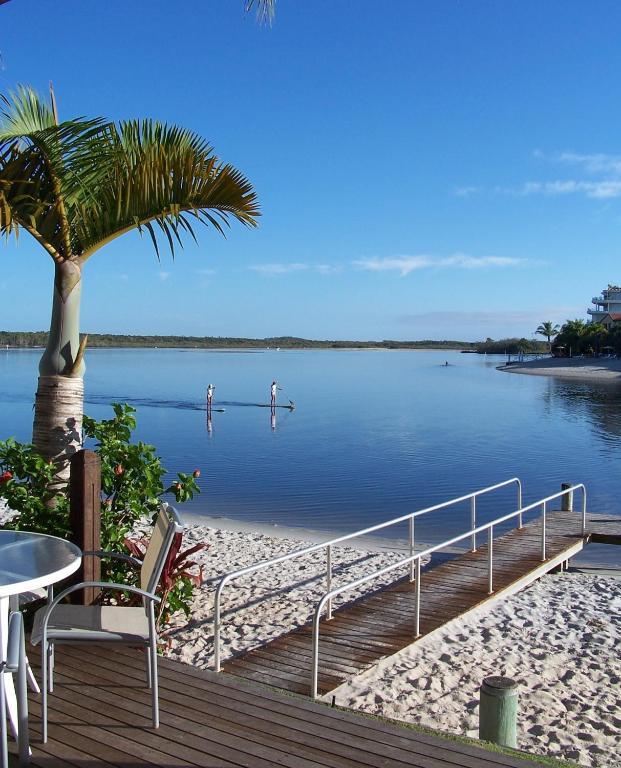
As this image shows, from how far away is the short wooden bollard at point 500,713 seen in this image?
174 inches

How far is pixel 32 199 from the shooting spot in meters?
6.18

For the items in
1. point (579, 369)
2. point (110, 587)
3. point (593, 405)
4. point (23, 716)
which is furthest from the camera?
point (579, 369)

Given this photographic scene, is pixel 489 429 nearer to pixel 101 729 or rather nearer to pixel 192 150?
pixel 192 150

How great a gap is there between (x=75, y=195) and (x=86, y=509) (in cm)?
265

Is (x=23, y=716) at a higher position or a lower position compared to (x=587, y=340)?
lower

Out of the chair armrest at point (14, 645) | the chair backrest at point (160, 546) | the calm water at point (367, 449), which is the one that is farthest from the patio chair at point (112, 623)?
the calm water at point (367, 449)

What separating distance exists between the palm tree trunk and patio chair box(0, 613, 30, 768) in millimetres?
2886

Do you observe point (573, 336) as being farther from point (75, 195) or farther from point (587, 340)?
point (75, 195)

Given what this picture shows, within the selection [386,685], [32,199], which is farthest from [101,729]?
[32,199]

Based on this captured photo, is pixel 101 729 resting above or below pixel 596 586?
above

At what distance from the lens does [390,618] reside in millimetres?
6918

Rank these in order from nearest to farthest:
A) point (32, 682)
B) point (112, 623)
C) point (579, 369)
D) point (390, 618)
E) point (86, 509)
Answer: point (32, 682) → point (112, 623) → point (86, 509) → point (390, 618) → point (579, 369)

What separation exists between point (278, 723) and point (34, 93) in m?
5.51

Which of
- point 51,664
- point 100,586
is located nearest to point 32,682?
point 51,664
